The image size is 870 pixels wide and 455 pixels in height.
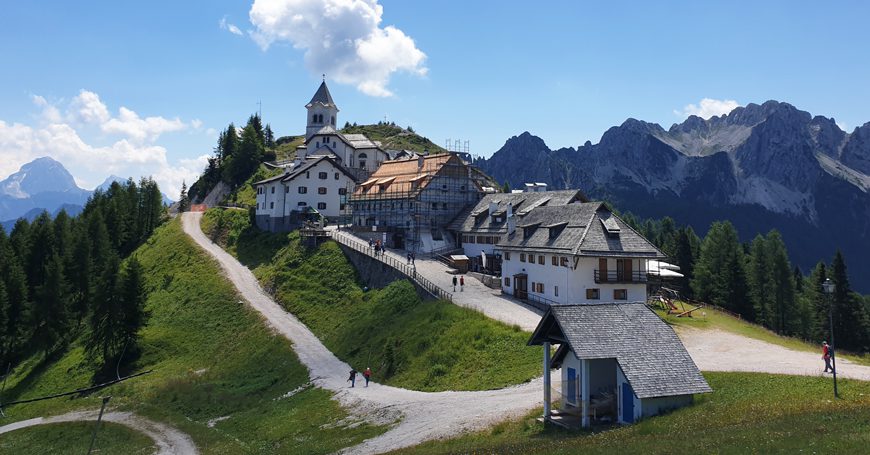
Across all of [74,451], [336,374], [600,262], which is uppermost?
[600,262]

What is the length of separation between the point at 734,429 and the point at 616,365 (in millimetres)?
6113

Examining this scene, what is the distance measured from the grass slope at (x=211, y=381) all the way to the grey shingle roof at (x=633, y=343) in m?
11.7

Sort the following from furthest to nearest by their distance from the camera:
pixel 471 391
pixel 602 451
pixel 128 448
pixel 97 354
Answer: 1. pixel 97 354
2. pixel 128 448
3. pixel 471 391
4. pixel 602 451

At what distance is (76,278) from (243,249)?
21157mm

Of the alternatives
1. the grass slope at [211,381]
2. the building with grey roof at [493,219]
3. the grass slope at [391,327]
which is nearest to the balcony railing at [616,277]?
the grass slope at [391,327]

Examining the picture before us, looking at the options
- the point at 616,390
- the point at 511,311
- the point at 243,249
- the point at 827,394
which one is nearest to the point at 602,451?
the point at 616,390

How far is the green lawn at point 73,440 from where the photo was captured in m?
34.5

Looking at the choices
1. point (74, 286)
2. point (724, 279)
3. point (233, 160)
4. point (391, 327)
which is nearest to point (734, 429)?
point (391, 327)

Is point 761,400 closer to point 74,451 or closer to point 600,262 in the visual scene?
point 600,262

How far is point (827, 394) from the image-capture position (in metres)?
23.0

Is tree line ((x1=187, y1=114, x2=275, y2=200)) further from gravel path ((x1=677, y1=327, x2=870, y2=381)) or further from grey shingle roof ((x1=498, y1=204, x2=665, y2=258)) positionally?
gravel path ((x1=677, y1=327, x2=870, y2=381))

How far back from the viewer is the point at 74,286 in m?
70.8

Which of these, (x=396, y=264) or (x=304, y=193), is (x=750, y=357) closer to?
(x=396, y=264)

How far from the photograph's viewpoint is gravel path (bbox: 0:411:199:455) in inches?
1310
